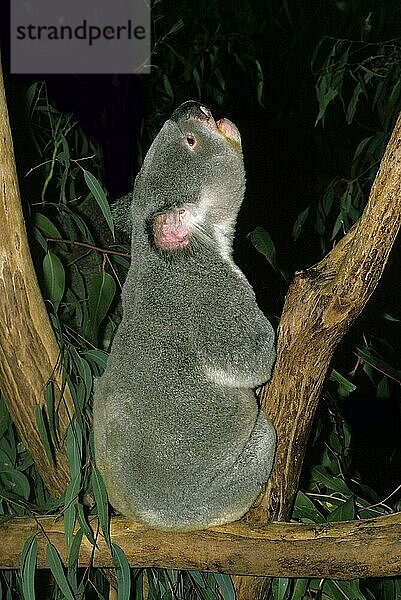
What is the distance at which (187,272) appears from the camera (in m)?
1.55

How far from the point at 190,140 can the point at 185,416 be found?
0.54m

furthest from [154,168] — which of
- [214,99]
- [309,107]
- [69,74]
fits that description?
[309,107]

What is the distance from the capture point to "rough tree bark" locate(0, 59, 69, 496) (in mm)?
1362

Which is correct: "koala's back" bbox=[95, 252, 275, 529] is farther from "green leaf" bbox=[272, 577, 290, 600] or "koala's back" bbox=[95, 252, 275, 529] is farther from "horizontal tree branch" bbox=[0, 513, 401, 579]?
"green leaf" bbox=[272, 577, 290, 600]

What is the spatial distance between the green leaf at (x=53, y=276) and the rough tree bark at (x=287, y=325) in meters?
0.25

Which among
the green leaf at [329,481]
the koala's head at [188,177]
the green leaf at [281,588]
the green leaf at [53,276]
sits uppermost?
the koala's head at [188,177]

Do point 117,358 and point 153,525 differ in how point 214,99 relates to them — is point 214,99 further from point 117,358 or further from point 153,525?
point 153,525

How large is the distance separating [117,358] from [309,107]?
314 centimetres

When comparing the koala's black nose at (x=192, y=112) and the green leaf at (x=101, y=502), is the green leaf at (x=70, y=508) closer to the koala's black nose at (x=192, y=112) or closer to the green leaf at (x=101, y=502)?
the green leaf at (x=101, y=502)

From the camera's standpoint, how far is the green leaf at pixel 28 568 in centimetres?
147

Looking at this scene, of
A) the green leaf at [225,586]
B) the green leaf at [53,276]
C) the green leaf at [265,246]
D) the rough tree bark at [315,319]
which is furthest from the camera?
the green leaf at [265,246]

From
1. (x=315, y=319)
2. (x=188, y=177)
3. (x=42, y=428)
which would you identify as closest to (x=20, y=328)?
(x=42, y=428)

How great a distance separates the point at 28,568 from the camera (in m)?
1.47

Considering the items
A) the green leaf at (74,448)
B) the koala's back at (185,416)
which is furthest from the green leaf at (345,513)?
the green leaf at (74,448)
